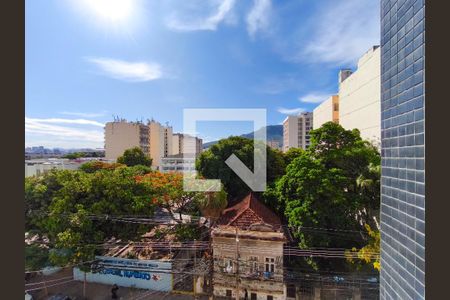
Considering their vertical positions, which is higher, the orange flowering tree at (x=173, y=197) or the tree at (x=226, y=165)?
the tree at (x=226, y=165)

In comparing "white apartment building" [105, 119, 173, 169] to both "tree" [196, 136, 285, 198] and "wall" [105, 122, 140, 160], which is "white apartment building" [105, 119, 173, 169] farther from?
"tree" [196, 136, 285, 198]

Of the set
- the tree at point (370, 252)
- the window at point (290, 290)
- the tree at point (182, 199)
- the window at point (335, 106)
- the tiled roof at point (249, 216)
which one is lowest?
the window at point (290, 290)

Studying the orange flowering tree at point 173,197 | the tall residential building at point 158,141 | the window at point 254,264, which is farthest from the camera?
the tall residential building at point 158,141

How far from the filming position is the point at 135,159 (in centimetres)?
2544

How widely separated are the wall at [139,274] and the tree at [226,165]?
422 centimetres

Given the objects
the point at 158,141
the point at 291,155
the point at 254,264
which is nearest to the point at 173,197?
the point at 254,264

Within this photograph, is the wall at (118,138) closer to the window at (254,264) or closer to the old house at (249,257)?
the old house at (249,257)

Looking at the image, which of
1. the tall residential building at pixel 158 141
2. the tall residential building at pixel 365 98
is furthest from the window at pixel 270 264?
the tall residential building at pixel 158 141

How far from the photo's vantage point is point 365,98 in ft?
41.4

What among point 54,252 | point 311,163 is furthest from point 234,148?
point 54,252

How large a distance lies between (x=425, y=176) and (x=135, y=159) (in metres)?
26.4

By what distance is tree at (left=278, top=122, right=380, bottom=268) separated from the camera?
24.3 ft

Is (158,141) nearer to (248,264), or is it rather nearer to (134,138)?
(134,138)

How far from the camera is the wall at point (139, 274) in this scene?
864 centimetres
